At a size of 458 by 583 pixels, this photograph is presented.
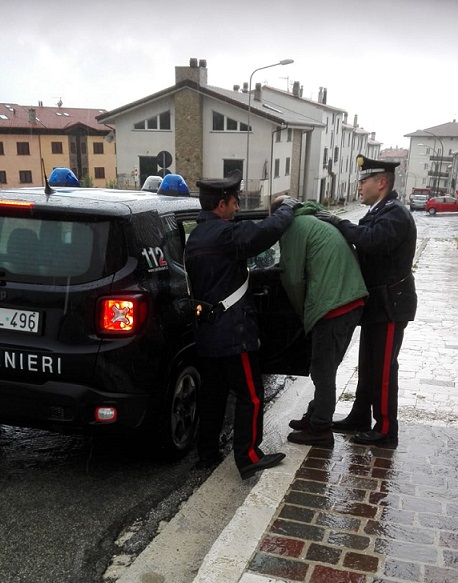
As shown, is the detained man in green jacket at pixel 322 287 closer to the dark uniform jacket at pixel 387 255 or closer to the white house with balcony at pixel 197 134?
the dark uniform jacket at pixel 387 255

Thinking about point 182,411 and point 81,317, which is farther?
point 182,411

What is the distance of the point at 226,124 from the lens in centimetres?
3900

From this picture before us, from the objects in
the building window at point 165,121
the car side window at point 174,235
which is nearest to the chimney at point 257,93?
the building window at point 165,121

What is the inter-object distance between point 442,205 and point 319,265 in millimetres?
49865

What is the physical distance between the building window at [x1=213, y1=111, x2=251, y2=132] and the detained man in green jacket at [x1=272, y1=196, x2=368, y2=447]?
121 ft

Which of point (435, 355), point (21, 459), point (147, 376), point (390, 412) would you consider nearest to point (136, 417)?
point (147, 376)

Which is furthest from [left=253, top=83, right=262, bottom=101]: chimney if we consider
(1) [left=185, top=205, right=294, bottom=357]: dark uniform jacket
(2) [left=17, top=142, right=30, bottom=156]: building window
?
(1) [left=185, top=205, right=294, bottom=357]: dark uniform jacket

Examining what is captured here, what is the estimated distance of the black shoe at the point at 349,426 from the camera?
13.0ft

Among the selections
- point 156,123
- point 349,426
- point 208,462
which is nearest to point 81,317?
point 208,462

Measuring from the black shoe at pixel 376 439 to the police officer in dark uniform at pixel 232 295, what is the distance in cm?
67

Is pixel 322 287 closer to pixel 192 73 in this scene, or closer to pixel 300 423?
pixel 300 423

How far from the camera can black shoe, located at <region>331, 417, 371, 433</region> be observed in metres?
3.98

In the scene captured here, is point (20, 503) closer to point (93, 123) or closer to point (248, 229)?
point (248, 229)

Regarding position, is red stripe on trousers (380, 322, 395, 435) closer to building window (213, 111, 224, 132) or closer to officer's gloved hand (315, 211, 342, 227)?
officer's gloved hand (315, 211, 342, 227)
